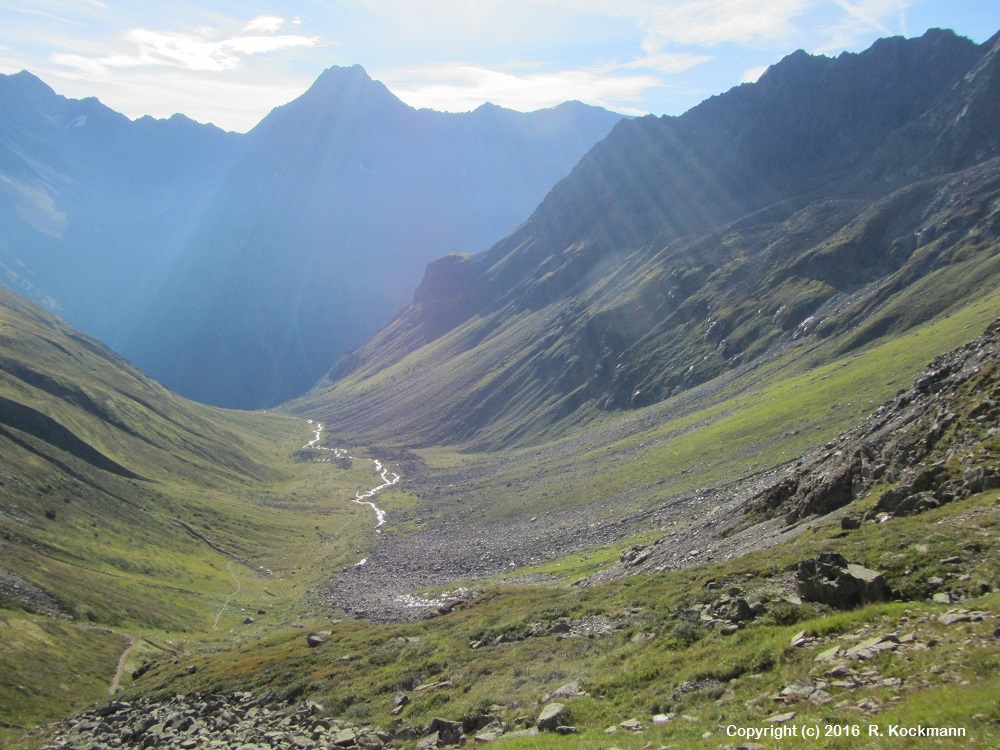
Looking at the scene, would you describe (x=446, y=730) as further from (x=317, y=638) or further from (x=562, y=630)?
(x=317, y=638)

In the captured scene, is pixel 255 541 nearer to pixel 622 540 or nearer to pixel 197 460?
pixel 197 460

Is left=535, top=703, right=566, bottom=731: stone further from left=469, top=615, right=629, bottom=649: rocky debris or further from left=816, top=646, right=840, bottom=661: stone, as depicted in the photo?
left=469, top=615, right=629, bottom=649: rocky debris

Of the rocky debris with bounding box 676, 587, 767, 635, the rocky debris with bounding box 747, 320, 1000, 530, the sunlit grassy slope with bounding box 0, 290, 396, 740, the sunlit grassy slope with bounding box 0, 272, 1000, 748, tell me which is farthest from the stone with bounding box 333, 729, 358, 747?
the sunlit grassy slope with bounding box 0, 290, 396, 740

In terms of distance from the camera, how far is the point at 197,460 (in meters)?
168

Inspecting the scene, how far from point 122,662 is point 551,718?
57927 mm

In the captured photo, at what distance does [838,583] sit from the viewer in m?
21.8

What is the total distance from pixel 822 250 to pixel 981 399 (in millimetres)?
165479

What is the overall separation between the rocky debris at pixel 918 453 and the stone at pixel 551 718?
17.8 m

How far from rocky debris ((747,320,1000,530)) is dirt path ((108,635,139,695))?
5364 cm

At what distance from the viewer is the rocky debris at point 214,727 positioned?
27.4 meters

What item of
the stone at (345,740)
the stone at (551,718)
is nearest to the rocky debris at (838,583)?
the stone at (551,718)

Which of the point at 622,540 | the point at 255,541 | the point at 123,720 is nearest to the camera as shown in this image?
the point at 123,720

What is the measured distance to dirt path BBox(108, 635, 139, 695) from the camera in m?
55.0

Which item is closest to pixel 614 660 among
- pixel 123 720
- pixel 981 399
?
pixel 981 399
